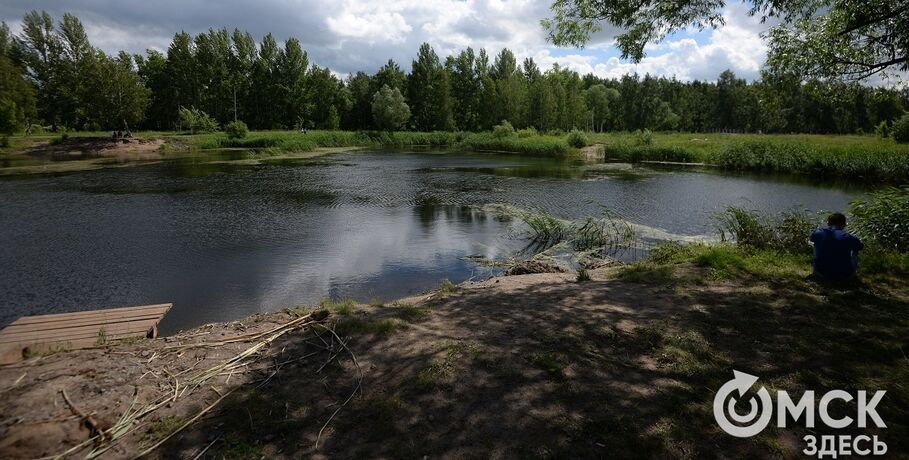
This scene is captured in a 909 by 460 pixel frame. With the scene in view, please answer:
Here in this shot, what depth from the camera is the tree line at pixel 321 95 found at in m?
56.1

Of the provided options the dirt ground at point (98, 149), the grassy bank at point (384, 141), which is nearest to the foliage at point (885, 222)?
the grassy bank at point (384, 141)

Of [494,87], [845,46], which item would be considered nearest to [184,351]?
[845,46]

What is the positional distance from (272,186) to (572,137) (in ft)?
115

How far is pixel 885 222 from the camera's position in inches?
408

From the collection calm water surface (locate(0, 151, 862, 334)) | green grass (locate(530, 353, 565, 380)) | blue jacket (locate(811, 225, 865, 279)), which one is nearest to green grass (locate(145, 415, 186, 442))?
green grass (locate(530, 353, 565, 380))

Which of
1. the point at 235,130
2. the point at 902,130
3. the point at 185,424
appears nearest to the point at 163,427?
the point at 185,424

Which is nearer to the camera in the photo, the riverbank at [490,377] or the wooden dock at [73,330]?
the riverbank at [490,377]

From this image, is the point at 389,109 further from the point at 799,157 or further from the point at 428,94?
the point at 799,157

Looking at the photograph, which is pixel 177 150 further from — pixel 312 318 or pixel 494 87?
pixel 312 318

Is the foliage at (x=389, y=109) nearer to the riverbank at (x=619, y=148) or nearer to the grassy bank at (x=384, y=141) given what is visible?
the grassy bank at (x=384, y=141)

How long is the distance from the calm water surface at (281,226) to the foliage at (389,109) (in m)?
45.4

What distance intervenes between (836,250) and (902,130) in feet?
138

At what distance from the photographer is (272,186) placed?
91.6 ft

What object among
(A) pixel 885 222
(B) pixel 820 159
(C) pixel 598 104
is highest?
(C) pixel 598 104
